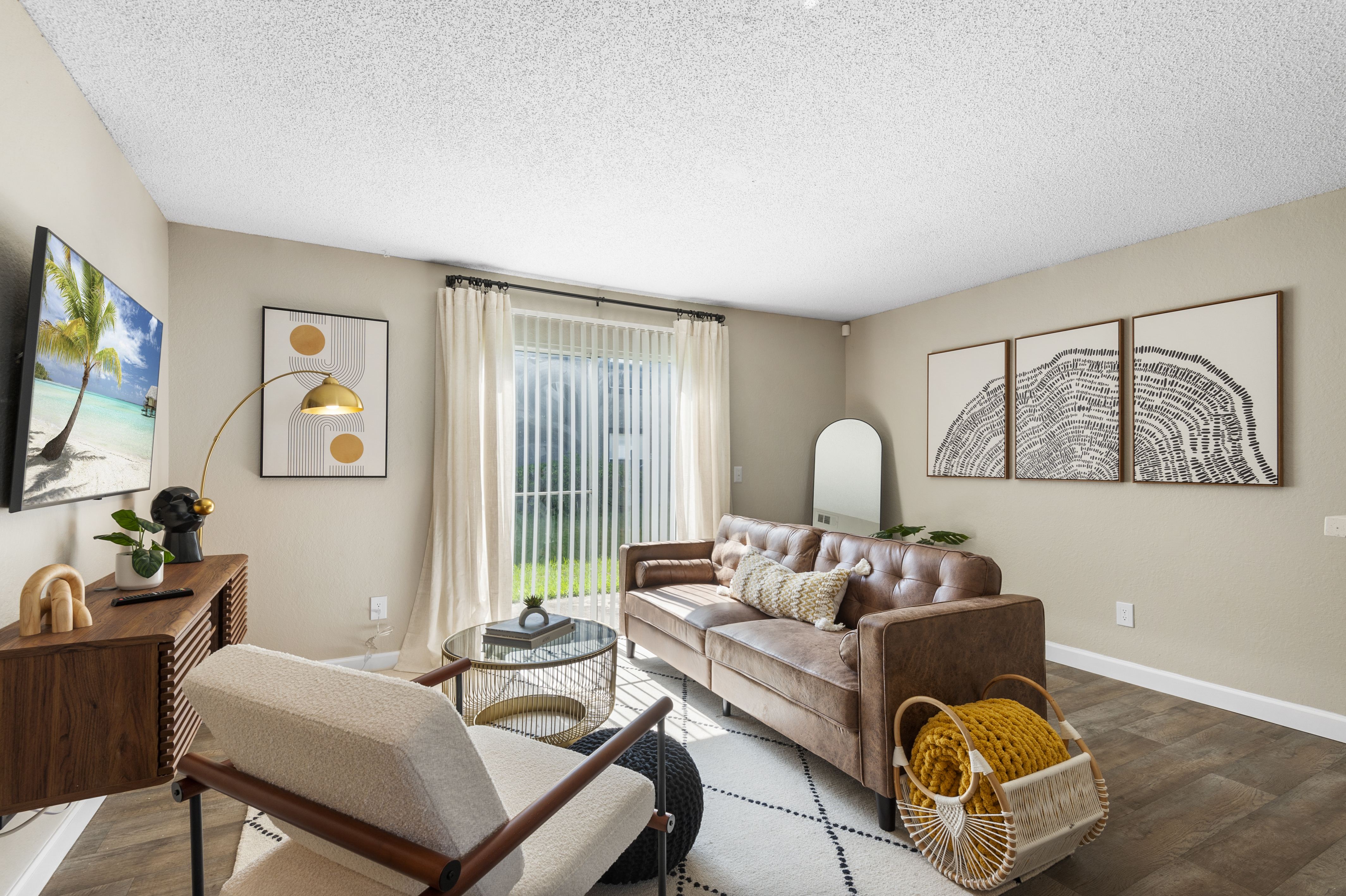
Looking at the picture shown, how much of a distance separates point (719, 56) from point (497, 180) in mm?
1215

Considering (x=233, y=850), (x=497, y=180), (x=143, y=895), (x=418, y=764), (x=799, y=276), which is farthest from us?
(x=799, y=276)

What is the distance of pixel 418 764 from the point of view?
3.07 ft

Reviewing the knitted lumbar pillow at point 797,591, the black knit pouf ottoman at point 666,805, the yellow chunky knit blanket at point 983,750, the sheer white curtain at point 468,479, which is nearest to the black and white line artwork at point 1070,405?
the knitted lumbar pillow at point 797,591

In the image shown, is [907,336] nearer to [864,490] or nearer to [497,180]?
[864,490]

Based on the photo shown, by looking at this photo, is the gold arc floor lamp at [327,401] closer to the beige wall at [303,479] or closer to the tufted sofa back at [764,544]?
the beige wall at [303,479]

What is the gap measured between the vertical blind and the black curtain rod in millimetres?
152

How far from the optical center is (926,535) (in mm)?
4633

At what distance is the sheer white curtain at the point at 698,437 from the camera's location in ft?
15.4

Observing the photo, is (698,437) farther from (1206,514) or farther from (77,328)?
(77,328)

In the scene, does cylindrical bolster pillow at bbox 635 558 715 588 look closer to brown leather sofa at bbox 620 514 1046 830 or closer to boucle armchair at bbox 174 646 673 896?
brown leather sofa at bbox 620 514 1046 830

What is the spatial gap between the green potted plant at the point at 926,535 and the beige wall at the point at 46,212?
373cm

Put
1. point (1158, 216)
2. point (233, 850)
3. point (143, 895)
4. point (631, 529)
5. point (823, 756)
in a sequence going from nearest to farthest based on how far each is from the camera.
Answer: point (143, 895) < point (233, 850) < point (823, 756) < point (1158, 216) < point (631, 529)

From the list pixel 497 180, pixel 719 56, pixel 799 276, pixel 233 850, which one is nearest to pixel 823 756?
pixel 233 850

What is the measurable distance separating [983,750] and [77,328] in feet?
9.34
